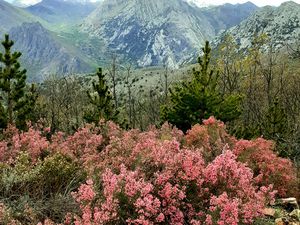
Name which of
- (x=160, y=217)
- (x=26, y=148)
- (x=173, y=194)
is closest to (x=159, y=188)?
(x=173, y=194)

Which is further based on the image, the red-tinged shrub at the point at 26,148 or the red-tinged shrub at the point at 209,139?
the red-tinged shrub at the point at 26,148

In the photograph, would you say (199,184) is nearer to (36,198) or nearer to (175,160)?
(175,160)

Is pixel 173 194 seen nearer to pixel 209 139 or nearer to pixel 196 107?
pixel 209 139

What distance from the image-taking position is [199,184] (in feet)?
25.7

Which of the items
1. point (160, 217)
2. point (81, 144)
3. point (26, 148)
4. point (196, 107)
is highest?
point (160, 217)

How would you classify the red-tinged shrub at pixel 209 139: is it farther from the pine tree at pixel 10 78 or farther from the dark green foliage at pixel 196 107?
the pine tree at pixel 10 78

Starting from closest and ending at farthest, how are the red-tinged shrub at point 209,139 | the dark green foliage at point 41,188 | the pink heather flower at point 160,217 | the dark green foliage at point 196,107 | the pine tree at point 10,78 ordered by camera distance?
the pink heather flower at point 160,217 < the dark green foliage at point 41,188 < the red-tinged shrub at point 209,139 < the dark green foliage at point 196,107 < the pine tree at point 10,78

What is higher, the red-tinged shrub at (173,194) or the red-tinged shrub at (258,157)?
the red-tinged shrub at (173,194)

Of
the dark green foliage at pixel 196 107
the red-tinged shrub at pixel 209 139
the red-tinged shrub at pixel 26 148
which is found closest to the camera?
the red-tinged shrub at pixel 209 139

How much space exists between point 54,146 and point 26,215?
5596mm

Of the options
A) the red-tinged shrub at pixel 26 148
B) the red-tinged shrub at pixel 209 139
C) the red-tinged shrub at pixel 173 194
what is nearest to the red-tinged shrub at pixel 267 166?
the red-tinged shrub at pixel 209 139

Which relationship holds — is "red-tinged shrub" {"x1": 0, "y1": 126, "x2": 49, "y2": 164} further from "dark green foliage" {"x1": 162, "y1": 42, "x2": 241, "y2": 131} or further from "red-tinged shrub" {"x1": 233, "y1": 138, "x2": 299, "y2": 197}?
"dark green foliage" {"x1": 162, "y1": 42, "x2": 241, "y2": 131}

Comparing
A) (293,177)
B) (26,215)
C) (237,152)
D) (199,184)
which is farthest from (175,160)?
(293,177)

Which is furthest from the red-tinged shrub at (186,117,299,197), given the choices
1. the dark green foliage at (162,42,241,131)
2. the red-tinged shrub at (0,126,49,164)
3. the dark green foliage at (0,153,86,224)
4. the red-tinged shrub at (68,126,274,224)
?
the dark green foliage at (162,42,241,131)
